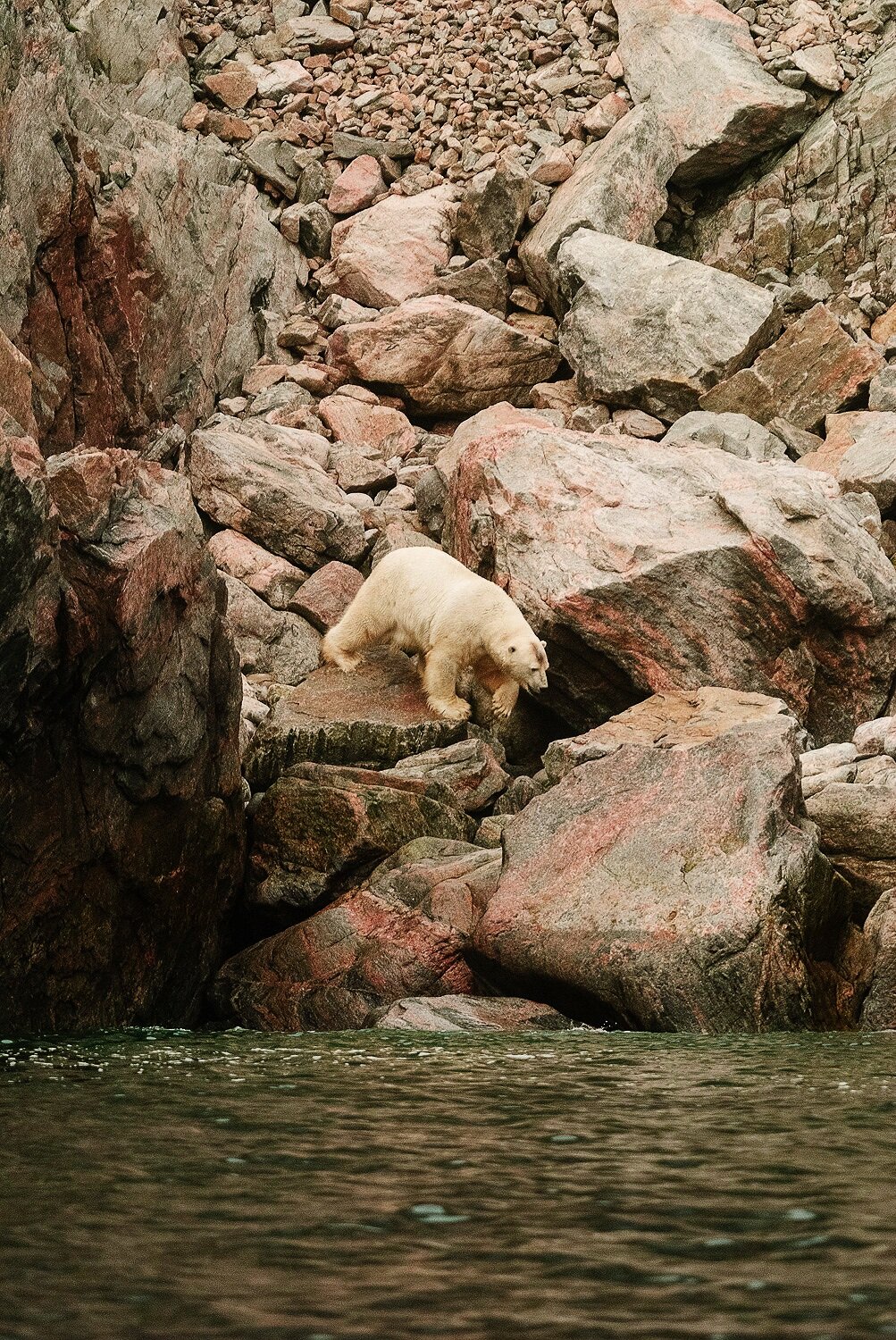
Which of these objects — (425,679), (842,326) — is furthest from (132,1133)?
(842,326)

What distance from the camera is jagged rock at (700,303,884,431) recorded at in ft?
70.9

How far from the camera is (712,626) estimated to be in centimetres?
1490

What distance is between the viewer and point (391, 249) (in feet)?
83.4

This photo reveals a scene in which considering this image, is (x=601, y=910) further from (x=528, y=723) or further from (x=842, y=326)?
(x=842, y=326)

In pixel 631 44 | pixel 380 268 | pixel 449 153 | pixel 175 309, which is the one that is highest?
pixel 631 44

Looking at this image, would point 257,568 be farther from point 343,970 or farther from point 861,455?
point 343,970

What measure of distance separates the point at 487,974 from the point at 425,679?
5.02 m

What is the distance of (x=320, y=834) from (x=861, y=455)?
34.8 feet

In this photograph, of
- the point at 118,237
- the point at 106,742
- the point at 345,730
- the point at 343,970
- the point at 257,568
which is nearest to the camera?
the point at 106,742

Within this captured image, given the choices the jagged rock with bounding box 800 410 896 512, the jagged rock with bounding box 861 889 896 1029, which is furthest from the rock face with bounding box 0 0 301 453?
the jagged rock with bounding box 861 889 896 1029

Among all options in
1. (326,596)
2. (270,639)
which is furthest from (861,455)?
(270,639)

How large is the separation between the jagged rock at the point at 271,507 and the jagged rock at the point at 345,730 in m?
3.48

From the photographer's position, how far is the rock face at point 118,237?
16.8m

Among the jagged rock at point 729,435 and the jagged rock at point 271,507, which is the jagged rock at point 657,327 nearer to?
the jagged rock at point 729,435
